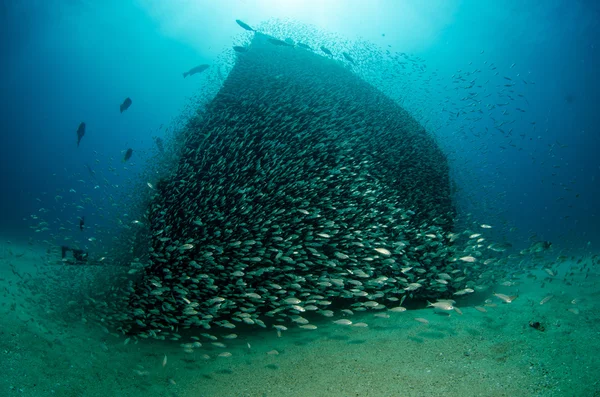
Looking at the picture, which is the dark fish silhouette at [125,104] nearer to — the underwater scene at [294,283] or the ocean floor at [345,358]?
the underwater scene at [294,283]

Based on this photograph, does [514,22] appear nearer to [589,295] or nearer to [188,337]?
[589,295]

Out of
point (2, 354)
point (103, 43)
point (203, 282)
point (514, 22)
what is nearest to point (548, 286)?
point (203, 282)

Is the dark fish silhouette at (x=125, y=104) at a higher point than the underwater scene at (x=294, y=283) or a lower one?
higher

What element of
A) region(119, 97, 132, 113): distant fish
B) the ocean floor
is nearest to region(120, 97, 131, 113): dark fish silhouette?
region(119, 97, 132, 113): distant fish

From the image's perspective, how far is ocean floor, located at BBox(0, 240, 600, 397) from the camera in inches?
148

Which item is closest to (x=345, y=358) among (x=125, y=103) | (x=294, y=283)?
(x=294, y=283)

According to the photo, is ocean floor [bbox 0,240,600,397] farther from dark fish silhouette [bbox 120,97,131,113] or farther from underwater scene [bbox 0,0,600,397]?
dark fish silhouette [bbox 120,97,131,113]

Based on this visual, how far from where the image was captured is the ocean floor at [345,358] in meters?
3.77

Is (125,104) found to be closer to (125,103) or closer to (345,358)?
(125,103)

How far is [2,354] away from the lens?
15.4ft

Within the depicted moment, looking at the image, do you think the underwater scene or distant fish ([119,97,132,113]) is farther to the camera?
distant fish ([119,97,132,113])

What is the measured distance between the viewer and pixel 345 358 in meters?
4.69

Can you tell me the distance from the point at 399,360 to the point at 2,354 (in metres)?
6.39

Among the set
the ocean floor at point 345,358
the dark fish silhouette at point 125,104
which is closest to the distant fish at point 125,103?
the dark fish silhouette at point 125,104
